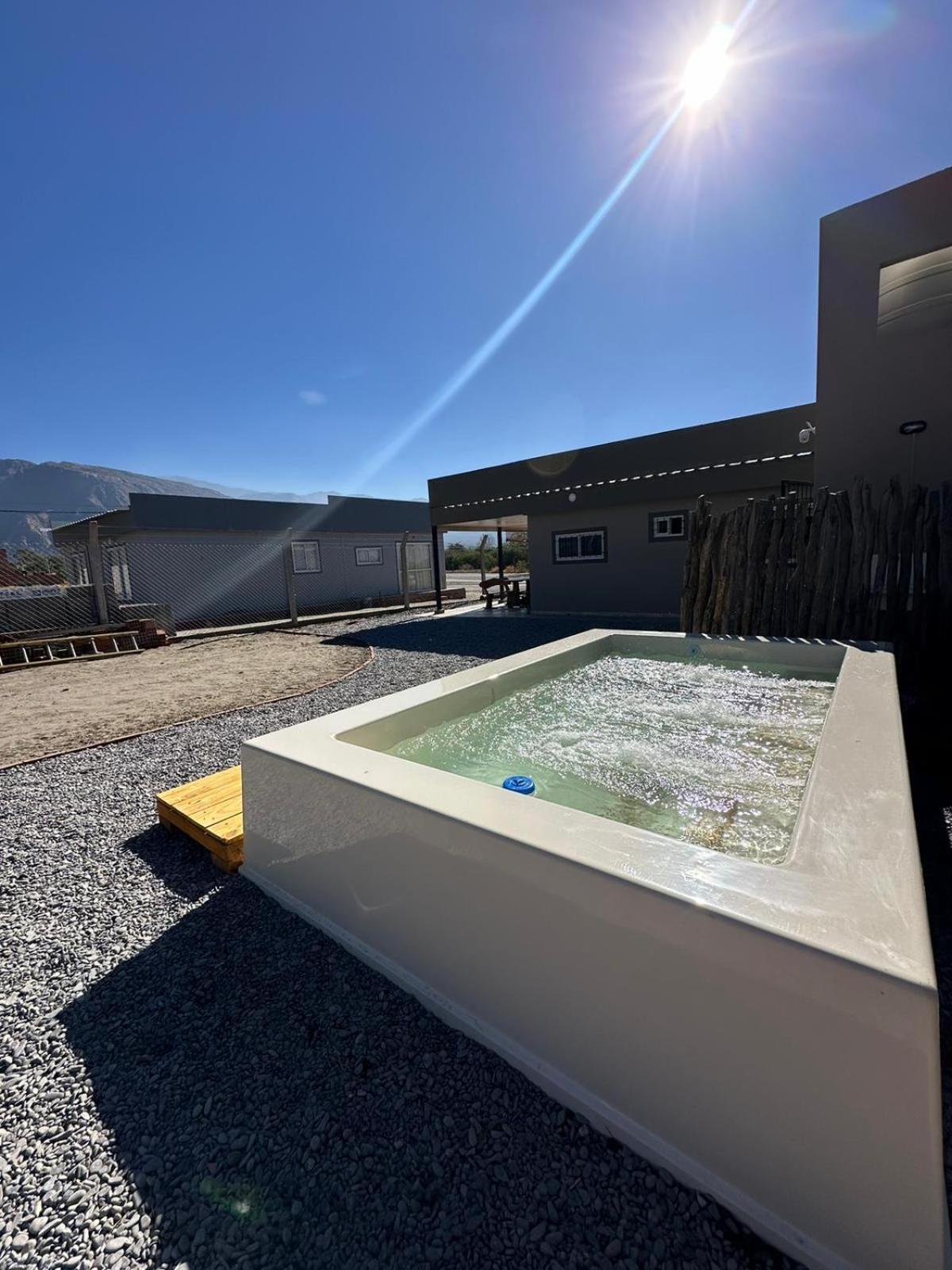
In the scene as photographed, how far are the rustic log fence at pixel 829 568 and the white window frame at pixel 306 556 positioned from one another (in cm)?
1269

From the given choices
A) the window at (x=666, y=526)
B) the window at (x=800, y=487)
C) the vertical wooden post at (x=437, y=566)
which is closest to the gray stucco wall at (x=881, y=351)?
the window at (x=800, y=487)

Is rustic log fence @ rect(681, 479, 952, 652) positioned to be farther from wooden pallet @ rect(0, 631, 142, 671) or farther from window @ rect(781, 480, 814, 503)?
wooden pallet @ rect(0, 631, 142, 671)

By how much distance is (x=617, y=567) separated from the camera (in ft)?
37.6

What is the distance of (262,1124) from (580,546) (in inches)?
451

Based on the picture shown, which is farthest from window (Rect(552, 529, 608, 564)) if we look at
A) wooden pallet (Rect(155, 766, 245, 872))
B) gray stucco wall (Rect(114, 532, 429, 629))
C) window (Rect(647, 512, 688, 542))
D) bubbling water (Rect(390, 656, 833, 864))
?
wooden pallet (Rect(155, 766, 245, 872))

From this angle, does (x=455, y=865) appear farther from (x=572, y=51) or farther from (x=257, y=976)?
(x=572, y=51)

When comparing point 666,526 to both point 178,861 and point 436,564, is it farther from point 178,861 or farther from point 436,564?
point 178,861

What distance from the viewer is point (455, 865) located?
5.77 ft

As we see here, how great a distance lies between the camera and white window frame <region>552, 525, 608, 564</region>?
38.2 feet

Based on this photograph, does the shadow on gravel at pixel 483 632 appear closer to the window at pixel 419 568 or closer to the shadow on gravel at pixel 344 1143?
the shadow on gravel at pixel 344 1143

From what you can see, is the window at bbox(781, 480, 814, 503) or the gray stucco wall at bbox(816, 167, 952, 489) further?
the window at bbox(781, 480, 814, 503)

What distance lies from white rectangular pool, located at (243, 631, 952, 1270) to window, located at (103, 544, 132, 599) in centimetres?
1254

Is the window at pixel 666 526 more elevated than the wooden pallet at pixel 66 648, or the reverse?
the window at pixel 666 526

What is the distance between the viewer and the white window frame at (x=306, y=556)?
16.0m
